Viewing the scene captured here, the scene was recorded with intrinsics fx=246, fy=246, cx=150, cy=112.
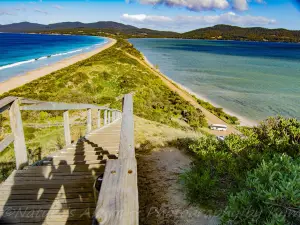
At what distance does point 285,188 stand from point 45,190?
2.89 meters

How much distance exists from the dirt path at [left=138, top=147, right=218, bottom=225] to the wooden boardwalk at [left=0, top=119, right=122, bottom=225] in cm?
114

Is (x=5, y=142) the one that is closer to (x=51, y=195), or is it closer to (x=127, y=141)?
(x=51, y=195)

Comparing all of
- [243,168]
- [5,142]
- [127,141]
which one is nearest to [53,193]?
[5,142]

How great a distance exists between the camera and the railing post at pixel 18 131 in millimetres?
3475

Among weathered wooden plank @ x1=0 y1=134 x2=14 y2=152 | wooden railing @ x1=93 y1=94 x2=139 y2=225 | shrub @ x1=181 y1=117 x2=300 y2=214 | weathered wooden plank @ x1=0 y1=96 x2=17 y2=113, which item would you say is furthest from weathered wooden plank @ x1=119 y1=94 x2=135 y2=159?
shrub @ x1=181 y1=117 x2=300 y2=214

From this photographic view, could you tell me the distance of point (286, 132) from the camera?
16.7 feet

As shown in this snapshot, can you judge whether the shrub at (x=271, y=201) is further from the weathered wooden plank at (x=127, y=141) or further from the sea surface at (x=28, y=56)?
the sea surface at (x=28, y=56)

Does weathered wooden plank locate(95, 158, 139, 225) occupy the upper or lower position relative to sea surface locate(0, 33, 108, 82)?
upper

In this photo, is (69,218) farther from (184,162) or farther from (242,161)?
(184,162)

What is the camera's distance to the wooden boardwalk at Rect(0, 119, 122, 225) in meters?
2.88

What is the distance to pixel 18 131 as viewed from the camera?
361cm

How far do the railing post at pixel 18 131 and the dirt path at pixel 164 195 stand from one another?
2.14 m

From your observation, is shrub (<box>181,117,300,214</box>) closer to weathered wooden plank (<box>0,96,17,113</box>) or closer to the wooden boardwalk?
the wooden boardwalk

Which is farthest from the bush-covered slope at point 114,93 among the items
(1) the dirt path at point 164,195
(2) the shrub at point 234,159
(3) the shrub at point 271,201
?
(3) the shrub at point 271,201
